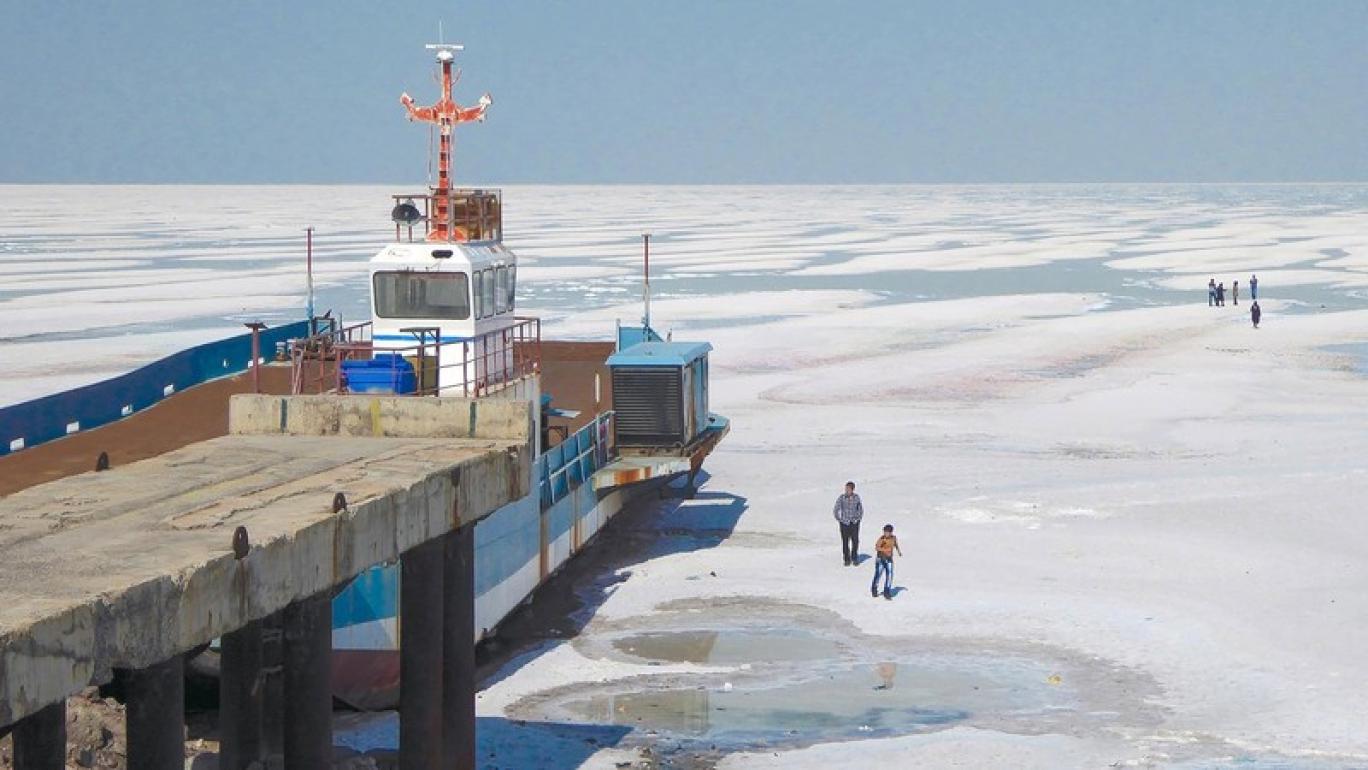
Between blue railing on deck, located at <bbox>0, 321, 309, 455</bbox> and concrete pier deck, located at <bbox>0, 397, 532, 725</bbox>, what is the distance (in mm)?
5619

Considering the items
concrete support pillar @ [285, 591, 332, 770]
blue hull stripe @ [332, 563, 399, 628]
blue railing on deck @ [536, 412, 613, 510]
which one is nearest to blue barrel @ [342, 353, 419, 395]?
blue hull stripe @ [332, 563, 399, 628]

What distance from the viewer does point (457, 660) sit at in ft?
45.5

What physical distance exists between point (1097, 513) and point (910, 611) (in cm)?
603

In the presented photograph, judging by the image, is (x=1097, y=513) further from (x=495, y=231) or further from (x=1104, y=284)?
(x=1104, y=284)

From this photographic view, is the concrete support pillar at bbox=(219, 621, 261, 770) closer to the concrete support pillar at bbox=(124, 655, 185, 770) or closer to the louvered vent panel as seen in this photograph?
the concrete support pillar at bbox=(124, 655, 185, 770)

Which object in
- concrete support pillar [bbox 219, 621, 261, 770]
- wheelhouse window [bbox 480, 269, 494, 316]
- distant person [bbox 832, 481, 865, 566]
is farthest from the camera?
distant person [bbox 832, 481, 865, 566]

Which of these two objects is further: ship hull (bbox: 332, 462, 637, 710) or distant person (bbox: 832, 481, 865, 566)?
distant person (bbox: 832, 481, 865, 566)

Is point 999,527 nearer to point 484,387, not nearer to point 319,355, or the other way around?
point 484,387

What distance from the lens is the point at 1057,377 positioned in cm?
4247

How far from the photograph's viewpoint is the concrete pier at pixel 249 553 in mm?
8930

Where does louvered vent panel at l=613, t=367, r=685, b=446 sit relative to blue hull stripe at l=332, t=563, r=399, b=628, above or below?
above

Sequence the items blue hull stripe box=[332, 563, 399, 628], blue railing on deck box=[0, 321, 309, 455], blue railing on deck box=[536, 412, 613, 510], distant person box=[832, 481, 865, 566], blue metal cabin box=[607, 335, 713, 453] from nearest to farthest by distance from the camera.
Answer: blue hull stripe box=[332, 563, 399, 628] < blue railing on deck box=[0, 321, 309, 455] < blue railing on deck box=[536, 412, 613, 510] < distant person box=[832, 481, 865, 566] < blue metal cabin box=[607, 335, 713, 453]

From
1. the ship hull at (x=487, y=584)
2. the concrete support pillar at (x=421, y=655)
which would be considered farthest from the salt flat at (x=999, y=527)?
the concrete support pillar at (x=421, y=655)

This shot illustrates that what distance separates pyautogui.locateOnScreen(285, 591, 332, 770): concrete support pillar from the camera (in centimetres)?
1173
